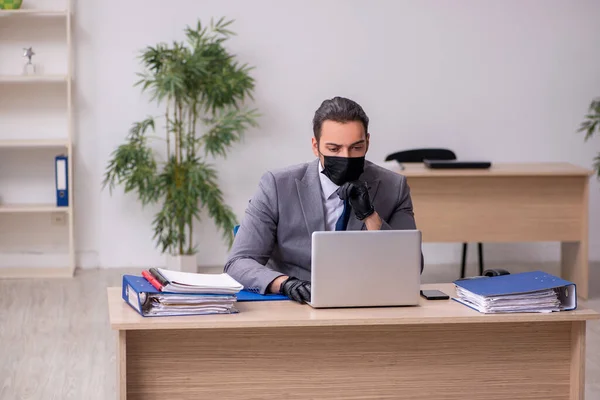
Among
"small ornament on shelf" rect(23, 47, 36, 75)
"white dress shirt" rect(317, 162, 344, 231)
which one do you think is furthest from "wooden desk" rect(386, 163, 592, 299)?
"white dress shirt" rect(317, 162, 344, 231)

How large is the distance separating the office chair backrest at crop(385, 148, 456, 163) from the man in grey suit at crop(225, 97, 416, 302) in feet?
9.99

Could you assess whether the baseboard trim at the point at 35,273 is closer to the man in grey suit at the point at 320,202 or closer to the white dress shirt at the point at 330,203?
the man in grey suit at the point at 320,202

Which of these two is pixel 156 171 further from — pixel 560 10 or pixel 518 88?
pixel 560 10

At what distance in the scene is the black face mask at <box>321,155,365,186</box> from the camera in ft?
9.90

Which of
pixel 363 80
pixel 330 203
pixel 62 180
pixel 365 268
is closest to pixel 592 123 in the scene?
pixel 363 80

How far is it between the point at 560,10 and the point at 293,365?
5.03 meters

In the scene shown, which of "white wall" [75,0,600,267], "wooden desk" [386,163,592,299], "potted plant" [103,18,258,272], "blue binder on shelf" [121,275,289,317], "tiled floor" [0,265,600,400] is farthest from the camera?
"white wall" [75,0,600,267]

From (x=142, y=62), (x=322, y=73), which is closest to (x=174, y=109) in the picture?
(x=142, y=62)

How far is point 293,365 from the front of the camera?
105 inches

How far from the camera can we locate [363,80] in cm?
677

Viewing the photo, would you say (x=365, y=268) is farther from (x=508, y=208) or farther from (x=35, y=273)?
(x=35, y=273)

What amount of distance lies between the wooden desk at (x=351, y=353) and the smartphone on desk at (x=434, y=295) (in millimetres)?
34

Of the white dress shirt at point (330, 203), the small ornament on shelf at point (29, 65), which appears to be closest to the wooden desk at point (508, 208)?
the small ornament on shelf at point (29, 65)

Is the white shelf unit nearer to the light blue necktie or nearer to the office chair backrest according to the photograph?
the office chair backrest
